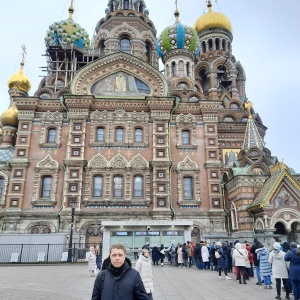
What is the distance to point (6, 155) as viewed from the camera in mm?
26016

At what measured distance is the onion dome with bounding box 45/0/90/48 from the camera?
34500mm

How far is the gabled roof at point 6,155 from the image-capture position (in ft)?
82.6

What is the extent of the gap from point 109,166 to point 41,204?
522 cm

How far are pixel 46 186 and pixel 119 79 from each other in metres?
10.0

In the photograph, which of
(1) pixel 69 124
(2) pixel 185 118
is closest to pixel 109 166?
(1) pixel 69 124

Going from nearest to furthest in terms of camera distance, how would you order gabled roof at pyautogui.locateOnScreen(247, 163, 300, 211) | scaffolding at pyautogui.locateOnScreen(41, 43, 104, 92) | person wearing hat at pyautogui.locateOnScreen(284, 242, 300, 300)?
person wearing hat at pyautogui.locateOnScreen(284, 242, 300, 300), gabled roof at pyautogui.locateOnScreen(247, 163, 300, 211), scaffolding at pyautogui.locateOnScreen(41, 43, 104, 92)

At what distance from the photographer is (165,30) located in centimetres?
3419

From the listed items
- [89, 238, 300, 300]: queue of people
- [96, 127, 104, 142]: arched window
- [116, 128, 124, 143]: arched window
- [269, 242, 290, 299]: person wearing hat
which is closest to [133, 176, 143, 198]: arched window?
[116, 128, 124, 143]: arched window

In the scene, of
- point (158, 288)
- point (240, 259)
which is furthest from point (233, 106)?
point (158, 288)

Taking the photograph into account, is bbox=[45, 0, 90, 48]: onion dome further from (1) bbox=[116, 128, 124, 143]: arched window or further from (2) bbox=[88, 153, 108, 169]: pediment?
(2) bbox=[88, 153, 108, 169]: pediment

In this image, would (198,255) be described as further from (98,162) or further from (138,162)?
(98,162)

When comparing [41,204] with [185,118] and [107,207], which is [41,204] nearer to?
[107,207]

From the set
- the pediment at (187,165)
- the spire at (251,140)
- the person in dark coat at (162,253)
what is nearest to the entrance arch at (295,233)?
the spire at (251,140)

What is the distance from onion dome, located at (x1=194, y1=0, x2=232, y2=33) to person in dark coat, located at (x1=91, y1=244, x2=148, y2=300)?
142ft
